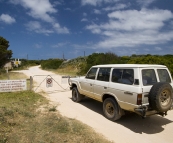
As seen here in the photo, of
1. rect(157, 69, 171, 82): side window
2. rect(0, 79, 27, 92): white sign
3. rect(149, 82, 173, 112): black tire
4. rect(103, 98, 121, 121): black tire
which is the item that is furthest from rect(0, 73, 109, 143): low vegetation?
rect(0, 79, 27, 92): white sign

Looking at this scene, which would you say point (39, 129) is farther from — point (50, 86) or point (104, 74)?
point (50, 86)

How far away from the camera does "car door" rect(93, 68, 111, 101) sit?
20.0 feet

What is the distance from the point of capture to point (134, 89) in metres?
4.76

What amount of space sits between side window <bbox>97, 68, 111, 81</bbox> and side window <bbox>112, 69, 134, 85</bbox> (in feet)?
1.10

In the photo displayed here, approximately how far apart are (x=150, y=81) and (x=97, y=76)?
2283 mm

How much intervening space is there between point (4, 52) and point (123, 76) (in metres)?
29.7

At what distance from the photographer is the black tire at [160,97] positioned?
4.63 m

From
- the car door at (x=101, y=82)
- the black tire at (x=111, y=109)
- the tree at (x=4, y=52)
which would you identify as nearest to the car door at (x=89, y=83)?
the car door at (x=101, y=82)

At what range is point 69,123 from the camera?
211 inches

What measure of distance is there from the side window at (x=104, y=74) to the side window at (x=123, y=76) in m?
0.34

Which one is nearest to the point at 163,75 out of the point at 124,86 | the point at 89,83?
the point at 124,86

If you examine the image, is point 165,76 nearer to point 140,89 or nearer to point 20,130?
point 140,89

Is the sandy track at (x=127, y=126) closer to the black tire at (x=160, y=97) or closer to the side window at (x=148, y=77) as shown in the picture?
the black tire at (x=160, y=97)

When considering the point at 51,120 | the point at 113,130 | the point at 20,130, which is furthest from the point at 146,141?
the point at 20,130
